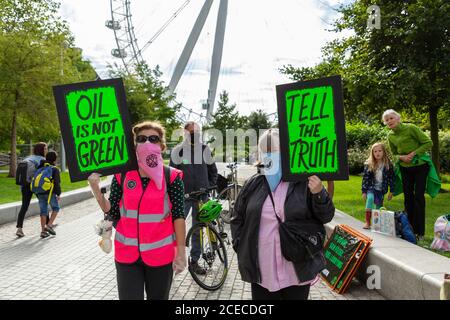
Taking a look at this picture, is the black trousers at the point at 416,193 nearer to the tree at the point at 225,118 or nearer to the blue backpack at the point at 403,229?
the blue backpack at the point at 403,229

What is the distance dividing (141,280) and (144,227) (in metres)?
0.36

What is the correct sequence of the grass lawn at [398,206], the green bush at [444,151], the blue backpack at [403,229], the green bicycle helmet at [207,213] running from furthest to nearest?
the green bush at [444,151] < the grass lawn at [398,206] < the blue backpack at [403,229] < the green bicycle helmet at [207,213]

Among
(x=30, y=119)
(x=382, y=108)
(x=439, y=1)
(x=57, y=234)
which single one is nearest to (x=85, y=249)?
(x=57, y=234)

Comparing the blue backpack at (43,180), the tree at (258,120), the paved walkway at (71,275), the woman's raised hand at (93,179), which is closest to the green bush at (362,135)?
the blue backpack at (43,180)

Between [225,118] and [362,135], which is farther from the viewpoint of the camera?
[225,118]

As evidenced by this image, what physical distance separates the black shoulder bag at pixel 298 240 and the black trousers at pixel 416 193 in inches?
171

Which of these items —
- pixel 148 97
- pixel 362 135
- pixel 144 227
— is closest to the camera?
pixel 144 227

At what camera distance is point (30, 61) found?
20.8 meters

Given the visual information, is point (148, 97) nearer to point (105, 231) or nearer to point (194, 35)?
point (194, 35)

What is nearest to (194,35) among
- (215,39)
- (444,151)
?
(215,39)

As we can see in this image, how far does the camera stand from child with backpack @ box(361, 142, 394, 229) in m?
7.17

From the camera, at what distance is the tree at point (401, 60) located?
1205cm

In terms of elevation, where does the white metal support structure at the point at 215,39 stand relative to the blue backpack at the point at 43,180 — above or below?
above
